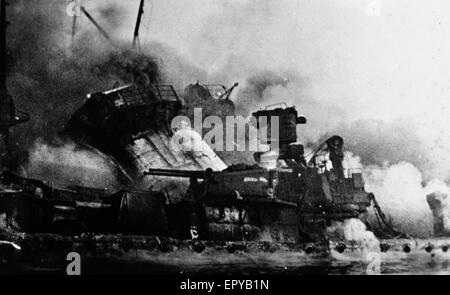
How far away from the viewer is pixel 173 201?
43.3 ft

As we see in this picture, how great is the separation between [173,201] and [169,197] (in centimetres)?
127

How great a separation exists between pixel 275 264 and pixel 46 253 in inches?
205

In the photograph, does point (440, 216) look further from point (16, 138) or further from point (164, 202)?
point (16, 138)

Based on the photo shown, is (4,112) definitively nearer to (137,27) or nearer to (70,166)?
(70,166)

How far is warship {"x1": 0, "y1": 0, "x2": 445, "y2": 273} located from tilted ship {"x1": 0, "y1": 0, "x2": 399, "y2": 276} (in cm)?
3

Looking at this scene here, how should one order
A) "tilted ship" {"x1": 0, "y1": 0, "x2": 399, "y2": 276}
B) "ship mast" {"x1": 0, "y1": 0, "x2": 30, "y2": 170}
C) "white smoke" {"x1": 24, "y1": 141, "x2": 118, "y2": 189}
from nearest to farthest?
"tilted ship" {"x1": 0, "y1": 0, "x2": 399, "y2": 276}
"ship mast" {"x1": 0, "y1": 0, "x2": 30, "y2": 170}
"white smoke" {"x1": 24, "y1": 141, "x2": 118, "y2": 189}

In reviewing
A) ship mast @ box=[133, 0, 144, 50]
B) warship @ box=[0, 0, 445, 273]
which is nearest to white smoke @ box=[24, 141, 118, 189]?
warship @ box=[0, 0, 445, 273]

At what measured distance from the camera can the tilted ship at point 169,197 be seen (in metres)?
9.88

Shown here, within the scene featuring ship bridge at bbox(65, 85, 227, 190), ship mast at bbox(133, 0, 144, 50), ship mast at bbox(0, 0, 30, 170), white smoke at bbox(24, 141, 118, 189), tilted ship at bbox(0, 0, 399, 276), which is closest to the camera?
tilted ship at bbox(0, 0, 399, 276)

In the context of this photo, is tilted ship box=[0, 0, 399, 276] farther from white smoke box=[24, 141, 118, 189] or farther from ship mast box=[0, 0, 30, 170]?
white smoke box=[24, 141, 118, 189]

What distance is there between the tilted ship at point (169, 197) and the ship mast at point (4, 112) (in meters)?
0.03

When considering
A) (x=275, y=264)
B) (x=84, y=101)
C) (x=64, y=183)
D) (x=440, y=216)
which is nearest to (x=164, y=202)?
(x=275, y=264)

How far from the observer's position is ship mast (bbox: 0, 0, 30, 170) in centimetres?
1142
